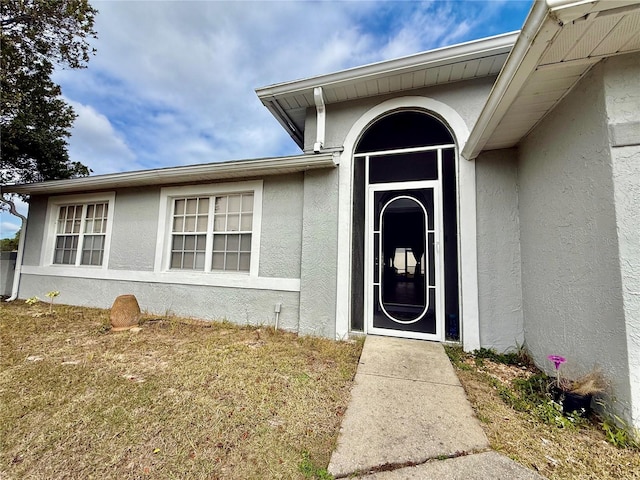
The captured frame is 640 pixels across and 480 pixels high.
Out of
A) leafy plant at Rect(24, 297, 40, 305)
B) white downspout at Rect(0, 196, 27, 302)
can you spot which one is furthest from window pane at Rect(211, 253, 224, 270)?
white downspout at Rect(0, 196, 27, 302)

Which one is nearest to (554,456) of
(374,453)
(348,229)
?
(374,453)

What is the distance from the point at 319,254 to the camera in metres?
4.41

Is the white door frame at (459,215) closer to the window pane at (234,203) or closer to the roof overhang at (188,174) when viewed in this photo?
the roof overhang at (188,174)

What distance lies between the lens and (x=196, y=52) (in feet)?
29.9

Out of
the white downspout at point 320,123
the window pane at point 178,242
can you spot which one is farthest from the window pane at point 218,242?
the white downspout at point 320,123

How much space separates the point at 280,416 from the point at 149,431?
102 centimetres

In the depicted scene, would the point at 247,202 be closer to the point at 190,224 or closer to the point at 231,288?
the point at 190,224

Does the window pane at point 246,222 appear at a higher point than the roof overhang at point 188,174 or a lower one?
lower

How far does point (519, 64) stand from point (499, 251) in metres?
2.42

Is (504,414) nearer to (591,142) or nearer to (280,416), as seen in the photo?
(280,416)

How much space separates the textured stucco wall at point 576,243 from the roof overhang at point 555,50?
0.18 meters

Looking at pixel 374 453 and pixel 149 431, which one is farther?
pixel 149 431

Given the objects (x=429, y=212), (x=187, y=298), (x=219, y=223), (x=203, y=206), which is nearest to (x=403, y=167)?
(x=429, y=212)

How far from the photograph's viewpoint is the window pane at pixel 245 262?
511cm
